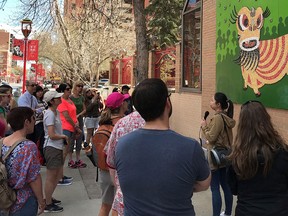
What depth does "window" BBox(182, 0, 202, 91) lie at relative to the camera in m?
9.55

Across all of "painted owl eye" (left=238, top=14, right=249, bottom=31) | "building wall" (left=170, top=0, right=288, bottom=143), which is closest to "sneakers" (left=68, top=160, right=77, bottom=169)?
"building wall" (left=170, top=0, right=288, bottom=143)

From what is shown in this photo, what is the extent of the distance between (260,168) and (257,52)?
4.53 metres

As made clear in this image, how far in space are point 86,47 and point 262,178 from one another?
68.9 feet

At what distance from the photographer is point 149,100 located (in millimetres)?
1758

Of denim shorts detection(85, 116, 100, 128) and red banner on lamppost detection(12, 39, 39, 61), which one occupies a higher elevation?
red banner on lamppost detection(12, 39, 39, 61)

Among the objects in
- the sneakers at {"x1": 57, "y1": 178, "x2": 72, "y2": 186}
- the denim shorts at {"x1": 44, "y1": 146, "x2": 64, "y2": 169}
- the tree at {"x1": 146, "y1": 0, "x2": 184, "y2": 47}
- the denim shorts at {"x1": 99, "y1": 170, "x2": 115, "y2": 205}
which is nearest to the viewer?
the denim shorts at {"x1": 99, "y1": 170, "x2": 115, "y2": 205}

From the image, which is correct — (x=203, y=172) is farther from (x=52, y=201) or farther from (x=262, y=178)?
(x=52, y=201)

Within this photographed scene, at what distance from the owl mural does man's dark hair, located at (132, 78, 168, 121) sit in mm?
4414

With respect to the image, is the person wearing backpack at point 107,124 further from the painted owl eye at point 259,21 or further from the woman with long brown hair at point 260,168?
the painted owl eye at point 259,21

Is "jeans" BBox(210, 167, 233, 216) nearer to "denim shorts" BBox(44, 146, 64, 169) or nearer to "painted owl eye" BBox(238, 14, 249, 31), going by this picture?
"denim shorts" BBox(44, 146, 64, 169)

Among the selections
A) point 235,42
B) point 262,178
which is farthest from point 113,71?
point 262,178

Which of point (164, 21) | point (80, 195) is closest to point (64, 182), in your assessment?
point (80, 195)

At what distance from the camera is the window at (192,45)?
955cm

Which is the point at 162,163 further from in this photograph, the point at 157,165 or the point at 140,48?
the point at 140,48
